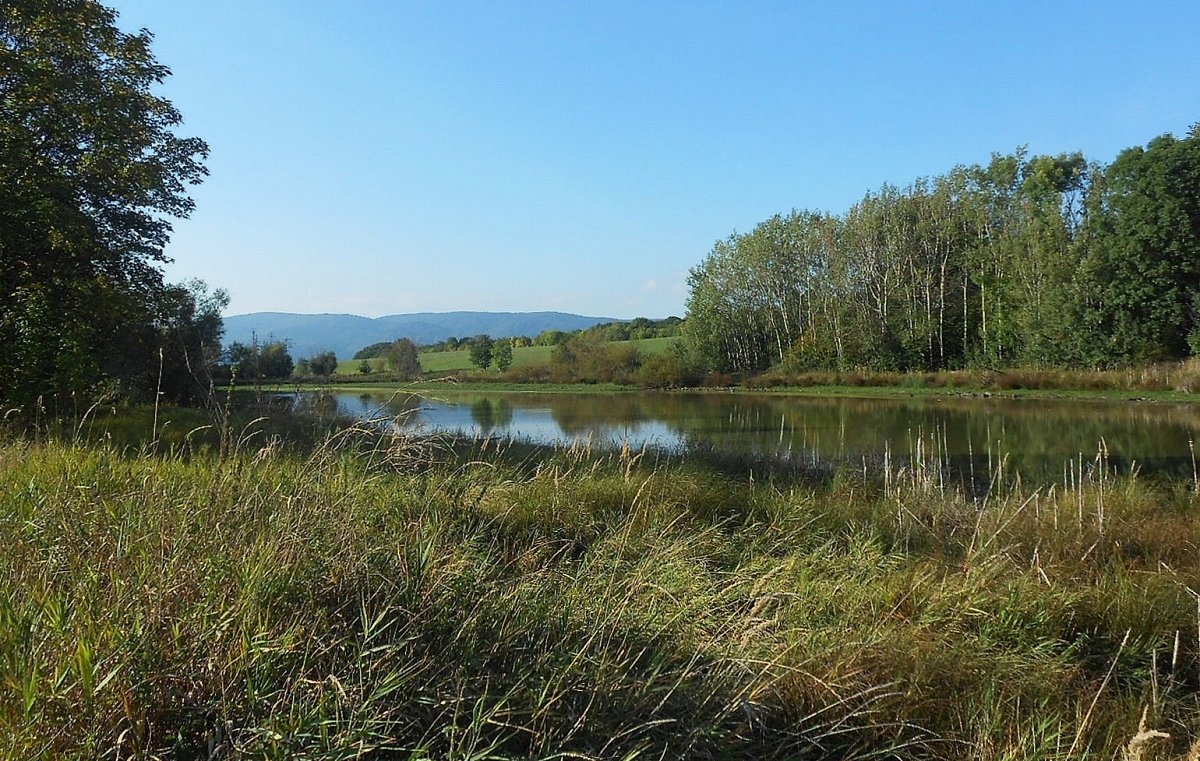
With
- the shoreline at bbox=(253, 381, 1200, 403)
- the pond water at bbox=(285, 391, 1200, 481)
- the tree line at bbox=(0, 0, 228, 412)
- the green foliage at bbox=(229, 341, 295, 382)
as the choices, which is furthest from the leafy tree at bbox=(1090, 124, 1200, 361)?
the tree line at bbox=(0, 0, 228, 412)

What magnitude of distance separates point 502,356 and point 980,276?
1390 inches

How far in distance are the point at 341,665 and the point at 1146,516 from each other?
28.9 ft

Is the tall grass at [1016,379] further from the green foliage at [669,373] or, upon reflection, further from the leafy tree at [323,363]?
the leafy tree at [323,363]

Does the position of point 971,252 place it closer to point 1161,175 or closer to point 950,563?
point 1161,175

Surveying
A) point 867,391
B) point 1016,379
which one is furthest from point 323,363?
point 1016,379

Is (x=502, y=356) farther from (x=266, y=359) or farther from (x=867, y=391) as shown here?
(x=266, y=359)

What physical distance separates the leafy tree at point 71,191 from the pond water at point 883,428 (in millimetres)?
3818

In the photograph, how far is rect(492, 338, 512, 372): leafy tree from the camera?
59031 millimetres

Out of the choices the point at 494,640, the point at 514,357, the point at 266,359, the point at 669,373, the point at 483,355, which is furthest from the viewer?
the point at 514,357

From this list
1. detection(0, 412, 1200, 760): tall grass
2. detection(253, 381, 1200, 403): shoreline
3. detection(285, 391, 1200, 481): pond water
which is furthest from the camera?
detection(253, 381, 1200, 403): shoreline

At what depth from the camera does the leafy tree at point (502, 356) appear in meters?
59.0

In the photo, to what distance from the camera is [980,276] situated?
1585 inches

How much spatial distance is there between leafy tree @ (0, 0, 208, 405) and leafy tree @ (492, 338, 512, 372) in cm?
4432

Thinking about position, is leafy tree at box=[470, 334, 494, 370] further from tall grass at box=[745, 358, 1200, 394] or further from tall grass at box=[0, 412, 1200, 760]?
tall grass at box=[0, 412, 1200, 760]
